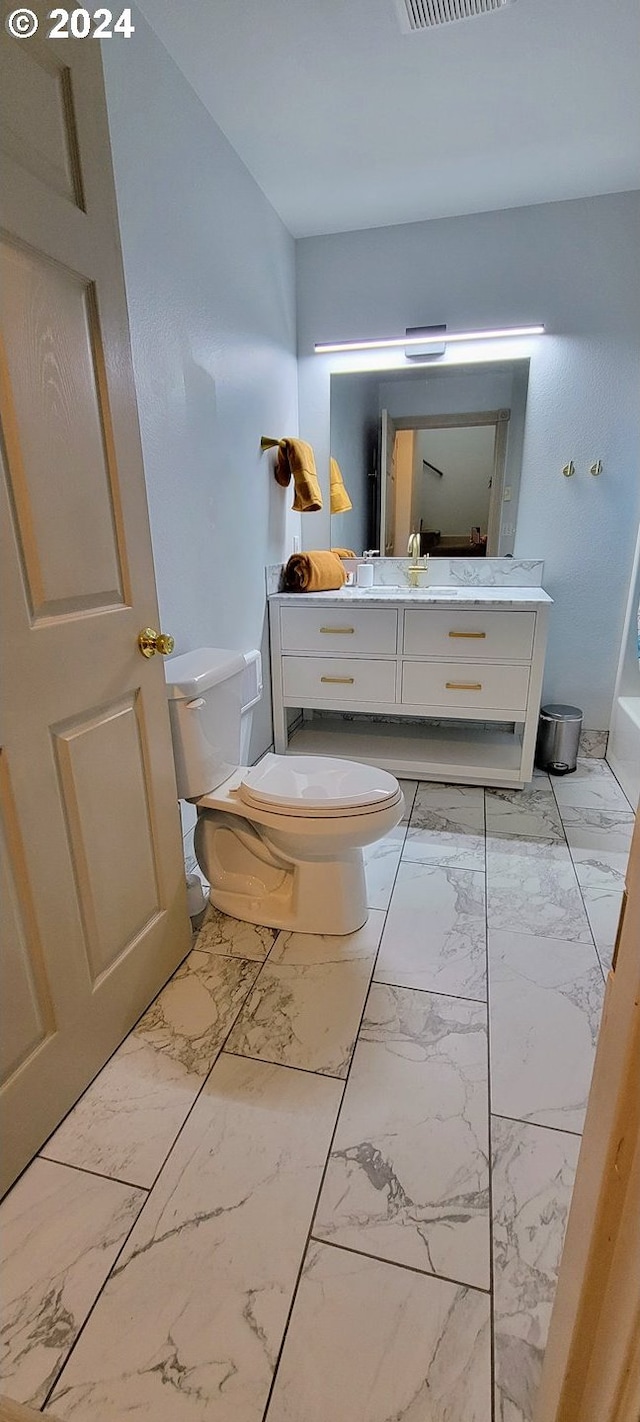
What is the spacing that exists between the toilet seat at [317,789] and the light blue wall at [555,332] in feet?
5.30

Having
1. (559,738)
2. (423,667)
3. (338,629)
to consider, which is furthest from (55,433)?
(559,738)

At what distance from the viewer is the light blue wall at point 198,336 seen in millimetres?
1441

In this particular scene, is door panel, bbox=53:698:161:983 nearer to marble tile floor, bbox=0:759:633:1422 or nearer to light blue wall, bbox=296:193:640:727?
marble tile floor, bbox=0:759:633:1422

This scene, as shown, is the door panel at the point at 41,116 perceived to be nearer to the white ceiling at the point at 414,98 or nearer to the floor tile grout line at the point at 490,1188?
the white ceiling at the point at 414,98

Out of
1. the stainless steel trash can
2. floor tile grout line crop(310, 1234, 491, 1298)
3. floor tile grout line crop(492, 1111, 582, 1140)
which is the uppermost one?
the stainless steel trash can

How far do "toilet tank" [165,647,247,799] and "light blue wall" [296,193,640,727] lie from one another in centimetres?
164

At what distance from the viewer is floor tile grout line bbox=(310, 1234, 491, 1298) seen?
0.88 m

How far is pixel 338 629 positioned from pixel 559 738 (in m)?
1.10

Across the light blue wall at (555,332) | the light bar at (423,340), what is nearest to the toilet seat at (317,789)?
the light blue wall at (555,332)

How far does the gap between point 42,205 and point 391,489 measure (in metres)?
1.99

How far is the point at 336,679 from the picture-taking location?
2506 millimetres

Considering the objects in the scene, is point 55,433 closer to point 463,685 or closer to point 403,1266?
point 403,1266

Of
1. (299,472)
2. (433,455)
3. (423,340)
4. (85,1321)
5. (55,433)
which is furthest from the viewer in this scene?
(433,455)

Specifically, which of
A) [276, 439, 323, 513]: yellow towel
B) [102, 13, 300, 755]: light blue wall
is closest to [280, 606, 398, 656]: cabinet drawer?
[102, 13, 300, 755]: light blue wall
